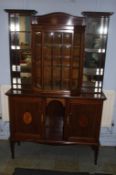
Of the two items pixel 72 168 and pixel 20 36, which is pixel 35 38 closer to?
pixel 20 36

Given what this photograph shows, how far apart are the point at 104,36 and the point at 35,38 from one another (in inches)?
36.9

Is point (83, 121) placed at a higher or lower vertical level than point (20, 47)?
lower

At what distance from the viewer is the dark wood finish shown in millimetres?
2572

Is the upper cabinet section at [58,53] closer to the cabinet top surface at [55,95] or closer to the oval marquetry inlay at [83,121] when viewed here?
the cabinet top surface at [55,95]

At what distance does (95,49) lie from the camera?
108 inches

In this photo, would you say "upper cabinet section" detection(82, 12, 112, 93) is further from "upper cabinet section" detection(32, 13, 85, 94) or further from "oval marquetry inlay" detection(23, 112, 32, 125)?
"oval marquetry inlay" detection(23, 112, 32, 125)

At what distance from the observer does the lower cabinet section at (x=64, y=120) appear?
2658 millimetres

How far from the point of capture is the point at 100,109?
104 inches

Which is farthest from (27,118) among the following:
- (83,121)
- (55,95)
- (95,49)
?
(95,49)

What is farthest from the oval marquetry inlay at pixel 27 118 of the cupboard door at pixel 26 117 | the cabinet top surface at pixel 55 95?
the cabinet top surface at pixel 55 95

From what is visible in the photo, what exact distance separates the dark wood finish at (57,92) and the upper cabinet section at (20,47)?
0.12 meters

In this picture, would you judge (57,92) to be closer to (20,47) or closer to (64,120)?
(64,120)

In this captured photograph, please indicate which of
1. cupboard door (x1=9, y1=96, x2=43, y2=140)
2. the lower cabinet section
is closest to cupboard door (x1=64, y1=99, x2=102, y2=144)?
the lower cabinet section

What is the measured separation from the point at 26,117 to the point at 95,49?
1.36 meters
